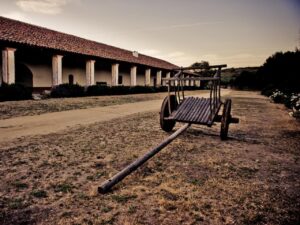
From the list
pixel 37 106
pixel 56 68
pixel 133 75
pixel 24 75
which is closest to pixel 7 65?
pixel 56 68

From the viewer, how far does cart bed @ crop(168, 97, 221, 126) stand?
205 inches

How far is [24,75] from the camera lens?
1969 cm

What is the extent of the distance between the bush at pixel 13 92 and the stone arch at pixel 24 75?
247 inches

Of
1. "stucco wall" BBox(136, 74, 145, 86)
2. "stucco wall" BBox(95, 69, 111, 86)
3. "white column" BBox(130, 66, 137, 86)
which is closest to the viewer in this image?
"stucco wall" BBox(95, 69, 111, 86)

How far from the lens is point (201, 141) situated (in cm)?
527

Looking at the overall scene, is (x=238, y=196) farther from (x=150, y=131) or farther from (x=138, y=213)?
(x=150, y=131)

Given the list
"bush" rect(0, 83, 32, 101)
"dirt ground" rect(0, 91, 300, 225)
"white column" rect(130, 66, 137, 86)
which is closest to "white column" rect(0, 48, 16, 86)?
"bush" rect(0, 83, 32, 101)

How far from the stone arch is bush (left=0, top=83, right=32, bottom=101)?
6.27 m

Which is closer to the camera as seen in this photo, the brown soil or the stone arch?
the brown soil

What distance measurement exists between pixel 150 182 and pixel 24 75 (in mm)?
20293

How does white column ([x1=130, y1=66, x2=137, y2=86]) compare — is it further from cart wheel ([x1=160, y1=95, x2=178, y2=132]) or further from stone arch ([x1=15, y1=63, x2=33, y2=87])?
cart wheel ([x1=160, y1=95, x2=178, y2=132])

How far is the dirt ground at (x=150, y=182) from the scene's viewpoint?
224 cm

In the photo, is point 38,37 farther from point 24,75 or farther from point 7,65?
point 7,65

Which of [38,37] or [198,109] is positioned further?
[38,37]
